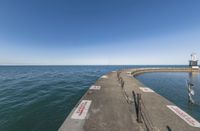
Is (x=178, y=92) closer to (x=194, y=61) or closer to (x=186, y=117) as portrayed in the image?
(x=186, y=117)

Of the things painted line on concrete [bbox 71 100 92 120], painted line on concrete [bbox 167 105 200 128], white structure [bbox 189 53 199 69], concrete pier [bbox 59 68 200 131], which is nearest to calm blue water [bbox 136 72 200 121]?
painted line on concrete [bbox 167 105 200 128]

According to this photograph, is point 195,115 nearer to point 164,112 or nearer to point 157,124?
point 164,112

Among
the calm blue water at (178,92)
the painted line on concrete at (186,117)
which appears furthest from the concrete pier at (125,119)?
the calm blue water at (178,92)

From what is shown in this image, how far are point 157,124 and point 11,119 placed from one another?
846 cm

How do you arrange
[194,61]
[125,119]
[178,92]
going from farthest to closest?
1. [194,61]
2. [178,92]
3. [125,119]

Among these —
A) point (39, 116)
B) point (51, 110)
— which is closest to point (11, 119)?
point (39, 116)

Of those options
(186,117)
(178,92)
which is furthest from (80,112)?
(178,92)

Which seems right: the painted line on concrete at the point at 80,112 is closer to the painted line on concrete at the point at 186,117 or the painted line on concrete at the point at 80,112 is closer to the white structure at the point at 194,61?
the painted line on concrete at the point at 186,117

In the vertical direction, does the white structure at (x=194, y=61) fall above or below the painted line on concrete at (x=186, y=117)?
above

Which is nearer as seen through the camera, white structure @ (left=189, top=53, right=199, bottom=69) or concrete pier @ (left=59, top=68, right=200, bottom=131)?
concrete pier @ (left=59, top=68, right=200, bottom=131)

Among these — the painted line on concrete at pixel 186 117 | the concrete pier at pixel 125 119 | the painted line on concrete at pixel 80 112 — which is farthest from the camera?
the painted line on concrete at pixel 80 112

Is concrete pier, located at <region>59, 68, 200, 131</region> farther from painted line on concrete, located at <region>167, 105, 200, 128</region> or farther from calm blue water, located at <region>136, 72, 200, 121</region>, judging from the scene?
calm blue water, located at <region>136, 72, 200, 121</region>

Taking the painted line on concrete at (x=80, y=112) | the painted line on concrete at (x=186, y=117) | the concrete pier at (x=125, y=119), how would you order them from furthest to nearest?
1. the painted line on concrete at (x=80, y=112)
2. the painted line on concrete at (x=186, y=117)
3. the concrete pier at (x=125, y=119)

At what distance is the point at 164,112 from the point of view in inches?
197
